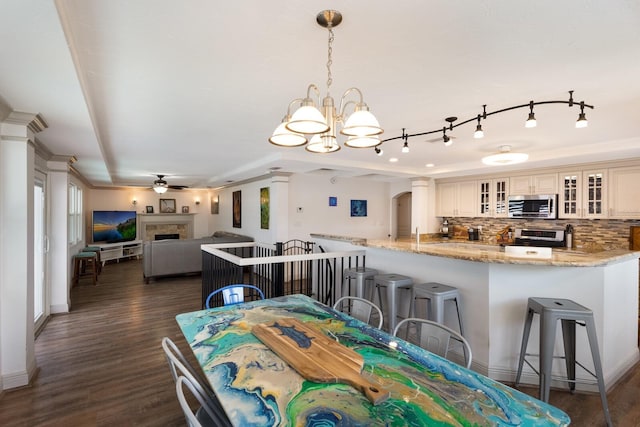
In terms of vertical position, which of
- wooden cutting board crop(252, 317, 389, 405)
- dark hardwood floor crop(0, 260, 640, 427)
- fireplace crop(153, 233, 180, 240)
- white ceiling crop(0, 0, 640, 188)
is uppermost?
white ceiling crop(0, 0, 640, 188)

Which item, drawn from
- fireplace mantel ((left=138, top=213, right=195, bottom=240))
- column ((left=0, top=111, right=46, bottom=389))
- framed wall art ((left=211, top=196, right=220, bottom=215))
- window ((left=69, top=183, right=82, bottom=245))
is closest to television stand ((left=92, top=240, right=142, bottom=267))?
fireplace mantel ((left=138, top=213, right=195, bottom=240))

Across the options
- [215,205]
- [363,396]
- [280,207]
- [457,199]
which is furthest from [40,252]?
[457,199]

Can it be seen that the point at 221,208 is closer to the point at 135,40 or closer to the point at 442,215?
the point at 442,215

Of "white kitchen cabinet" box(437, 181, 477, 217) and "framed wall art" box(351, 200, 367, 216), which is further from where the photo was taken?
"framed wall art" box(351, 200, 367, 216)

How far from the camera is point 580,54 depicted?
191cm

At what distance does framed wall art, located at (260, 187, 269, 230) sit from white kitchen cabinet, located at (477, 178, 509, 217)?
14.7 feet

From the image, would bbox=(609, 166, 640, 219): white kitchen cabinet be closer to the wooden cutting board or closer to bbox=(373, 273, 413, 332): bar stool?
bbox=(373, 273, 413, 332): bar stool

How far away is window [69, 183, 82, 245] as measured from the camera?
6.21 meters

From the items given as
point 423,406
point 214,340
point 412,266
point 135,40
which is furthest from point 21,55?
point 412,266

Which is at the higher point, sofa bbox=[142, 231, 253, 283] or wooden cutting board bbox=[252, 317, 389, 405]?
wooden cutting board bbox=[252, 317, 389, 405]

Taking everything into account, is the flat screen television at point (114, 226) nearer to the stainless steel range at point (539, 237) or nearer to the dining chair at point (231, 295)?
the dining chair at point (231, 295)

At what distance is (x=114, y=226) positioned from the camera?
371 inches

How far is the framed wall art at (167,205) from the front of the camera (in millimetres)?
10734

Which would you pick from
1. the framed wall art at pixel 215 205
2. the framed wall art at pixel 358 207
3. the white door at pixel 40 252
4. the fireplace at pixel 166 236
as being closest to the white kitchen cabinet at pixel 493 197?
the framed wall art at pixel 358 207
